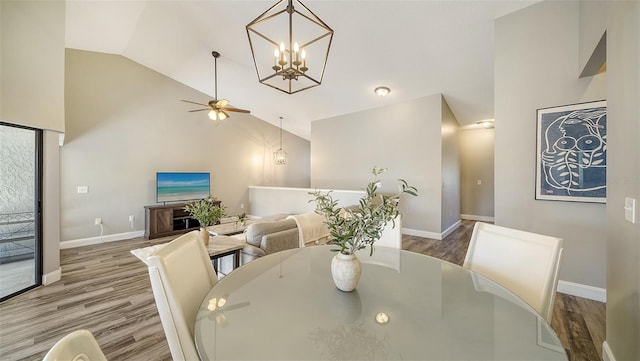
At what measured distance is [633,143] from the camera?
1.28 metres

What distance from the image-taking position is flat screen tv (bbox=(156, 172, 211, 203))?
5188mm

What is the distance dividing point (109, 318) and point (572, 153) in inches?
187

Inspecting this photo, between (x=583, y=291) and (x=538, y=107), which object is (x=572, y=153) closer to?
(x=538, y=107)

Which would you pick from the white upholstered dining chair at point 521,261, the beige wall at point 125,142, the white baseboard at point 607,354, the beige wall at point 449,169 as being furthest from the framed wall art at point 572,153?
the beige wall at point 125,142

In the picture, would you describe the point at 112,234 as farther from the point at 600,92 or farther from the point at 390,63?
the point at 600,92

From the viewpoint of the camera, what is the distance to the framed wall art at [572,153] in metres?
2.39

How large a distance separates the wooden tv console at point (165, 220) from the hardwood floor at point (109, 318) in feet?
4.92

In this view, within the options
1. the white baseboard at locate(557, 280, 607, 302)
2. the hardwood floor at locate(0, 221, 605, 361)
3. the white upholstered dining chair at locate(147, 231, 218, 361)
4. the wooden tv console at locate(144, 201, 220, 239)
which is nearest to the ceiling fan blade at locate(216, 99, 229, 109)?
the wooden tv console at locate(144, 201, 220, 239)

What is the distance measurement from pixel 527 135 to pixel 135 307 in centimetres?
452

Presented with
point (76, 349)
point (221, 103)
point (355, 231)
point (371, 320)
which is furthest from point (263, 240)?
point (221, 103)

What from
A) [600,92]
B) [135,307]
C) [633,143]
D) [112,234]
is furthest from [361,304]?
[112,234]

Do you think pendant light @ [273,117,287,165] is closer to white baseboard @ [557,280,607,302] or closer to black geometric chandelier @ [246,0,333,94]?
black geometric chandelier @ [246,0,333,94]

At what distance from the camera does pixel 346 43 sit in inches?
143

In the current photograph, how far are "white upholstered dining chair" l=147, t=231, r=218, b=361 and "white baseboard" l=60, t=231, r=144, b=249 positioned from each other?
4.75 m
